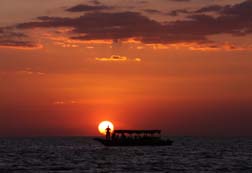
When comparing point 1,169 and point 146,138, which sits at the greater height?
point 146,138

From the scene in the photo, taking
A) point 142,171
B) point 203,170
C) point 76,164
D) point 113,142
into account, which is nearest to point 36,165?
point 76,164

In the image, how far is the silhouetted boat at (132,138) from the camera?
137500 millimetres

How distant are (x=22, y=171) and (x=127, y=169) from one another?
14031 mm

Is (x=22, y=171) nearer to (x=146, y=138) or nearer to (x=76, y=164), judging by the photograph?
(x=76, y=164)

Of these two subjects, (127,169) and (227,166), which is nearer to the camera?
(127,169)

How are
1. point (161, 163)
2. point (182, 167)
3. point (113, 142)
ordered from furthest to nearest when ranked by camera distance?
point (113, 142), point (161, 163), point (182, 167)

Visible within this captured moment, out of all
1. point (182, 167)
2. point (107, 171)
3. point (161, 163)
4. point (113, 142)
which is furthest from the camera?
point (113, 142)

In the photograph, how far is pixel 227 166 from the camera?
284 ft

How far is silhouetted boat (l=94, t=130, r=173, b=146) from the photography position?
138 meters

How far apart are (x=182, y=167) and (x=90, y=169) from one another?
13197 mm

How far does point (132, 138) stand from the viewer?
14125cm

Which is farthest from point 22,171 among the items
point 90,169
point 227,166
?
point 227,166

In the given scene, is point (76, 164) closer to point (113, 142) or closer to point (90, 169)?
point (90, 169)

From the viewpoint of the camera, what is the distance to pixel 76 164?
88.5 m
